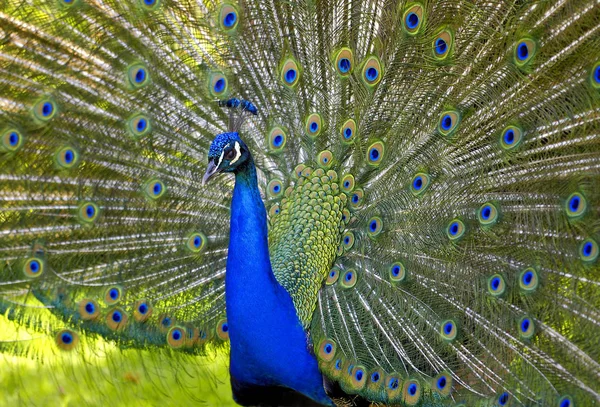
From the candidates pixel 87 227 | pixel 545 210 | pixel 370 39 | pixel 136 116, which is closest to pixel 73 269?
pixel 87 227

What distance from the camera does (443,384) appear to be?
2.50 meters

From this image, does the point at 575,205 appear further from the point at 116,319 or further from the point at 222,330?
the point at 116,319

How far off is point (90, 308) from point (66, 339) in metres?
0.13

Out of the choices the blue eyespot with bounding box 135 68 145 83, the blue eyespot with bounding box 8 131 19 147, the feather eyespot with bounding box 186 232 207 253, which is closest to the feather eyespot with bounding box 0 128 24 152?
the blue eyespot with bounding box 8 131 19 147

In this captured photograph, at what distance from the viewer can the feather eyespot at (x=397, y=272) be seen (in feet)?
8.25

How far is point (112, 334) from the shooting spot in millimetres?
2588

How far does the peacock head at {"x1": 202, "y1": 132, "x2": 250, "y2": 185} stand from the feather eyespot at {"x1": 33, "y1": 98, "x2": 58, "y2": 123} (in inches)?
21.5

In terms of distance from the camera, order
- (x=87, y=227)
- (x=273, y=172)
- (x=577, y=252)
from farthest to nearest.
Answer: (x=273, y=172) → (x=87, y=227) → (x=577, y=252)

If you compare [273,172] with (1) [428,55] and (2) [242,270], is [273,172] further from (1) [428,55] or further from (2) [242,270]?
(1) [428,55]

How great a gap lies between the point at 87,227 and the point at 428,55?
4.06 feet

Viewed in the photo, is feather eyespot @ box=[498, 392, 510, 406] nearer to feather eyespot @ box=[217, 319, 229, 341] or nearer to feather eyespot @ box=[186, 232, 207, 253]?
feather eyespot @ box=[217, 319, 229, 341]

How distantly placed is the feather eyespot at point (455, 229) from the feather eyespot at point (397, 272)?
0.20 m

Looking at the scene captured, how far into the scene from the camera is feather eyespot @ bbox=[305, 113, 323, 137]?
258 cm

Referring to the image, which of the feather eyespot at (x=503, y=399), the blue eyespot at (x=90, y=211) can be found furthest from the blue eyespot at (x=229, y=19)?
the feather eyespot at (x=503, y=399)
